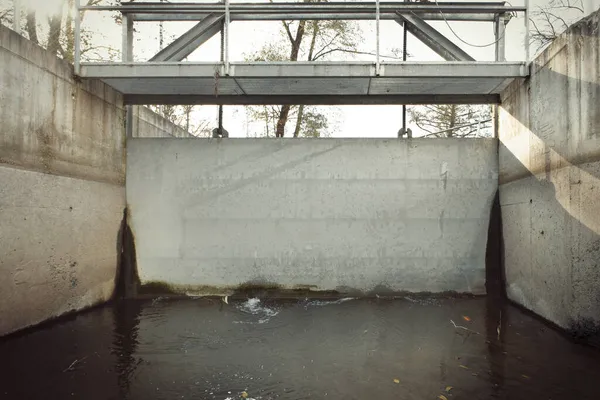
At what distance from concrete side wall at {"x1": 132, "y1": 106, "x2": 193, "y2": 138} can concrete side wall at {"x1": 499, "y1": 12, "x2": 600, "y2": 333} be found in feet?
25.7

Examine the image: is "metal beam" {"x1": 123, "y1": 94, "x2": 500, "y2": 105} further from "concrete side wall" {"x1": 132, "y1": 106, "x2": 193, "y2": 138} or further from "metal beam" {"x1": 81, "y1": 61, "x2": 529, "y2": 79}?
"metal beam" {"x1": 81, "y1": 61, "x2": 529, "y2": 79}

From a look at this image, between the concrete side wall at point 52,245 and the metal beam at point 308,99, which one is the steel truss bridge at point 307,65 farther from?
the concrete side wall at point 52,245

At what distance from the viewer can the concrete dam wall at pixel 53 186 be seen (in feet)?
15.0

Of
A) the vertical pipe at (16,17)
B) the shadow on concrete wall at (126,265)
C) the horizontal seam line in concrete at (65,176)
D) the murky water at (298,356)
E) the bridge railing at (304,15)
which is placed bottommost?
the murky water at (298,356)

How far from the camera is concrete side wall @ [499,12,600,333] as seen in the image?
4387 mm

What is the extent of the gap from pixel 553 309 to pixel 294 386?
13.6 feet

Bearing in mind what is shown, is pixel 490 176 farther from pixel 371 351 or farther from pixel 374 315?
pixel 371 351

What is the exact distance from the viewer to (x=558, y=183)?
16.6 ft

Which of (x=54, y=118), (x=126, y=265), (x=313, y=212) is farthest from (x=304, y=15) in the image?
(x=126, y=265)

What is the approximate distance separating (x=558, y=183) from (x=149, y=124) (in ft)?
27.7

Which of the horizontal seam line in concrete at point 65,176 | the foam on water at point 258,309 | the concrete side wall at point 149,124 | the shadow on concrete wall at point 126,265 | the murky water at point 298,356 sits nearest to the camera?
the murky water at point 298,356

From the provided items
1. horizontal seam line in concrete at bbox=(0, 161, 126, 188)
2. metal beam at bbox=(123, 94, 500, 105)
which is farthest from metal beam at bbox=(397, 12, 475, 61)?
horizontal seam line in concrete at bbox=(0, 161, 126, 188)

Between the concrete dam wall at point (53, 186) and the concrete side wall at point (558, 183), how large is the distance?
7359mm

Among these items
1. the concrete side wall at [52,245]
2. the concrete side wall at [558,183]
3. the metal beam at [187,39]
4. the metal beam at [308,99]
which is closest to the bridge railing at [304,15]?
the metal beam at [187,39]
